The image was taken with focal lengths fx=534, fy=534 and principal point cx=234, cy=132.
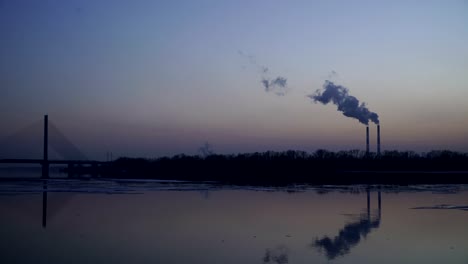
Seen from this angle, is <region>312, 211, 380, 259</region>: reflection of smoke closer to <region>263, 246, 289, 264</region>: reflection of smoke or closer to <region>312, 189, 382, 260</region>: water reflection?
<region>312, 189, 382, 260</region>: water reflection

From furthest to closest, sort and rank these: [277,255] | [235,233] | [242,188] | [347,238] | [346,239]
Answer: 1. [242,188]
2. [235,233]
3. [347,238]
4. [346,239]
5. [277,255]

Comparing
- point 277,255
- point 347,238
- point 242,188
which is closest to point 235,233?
point 347,238

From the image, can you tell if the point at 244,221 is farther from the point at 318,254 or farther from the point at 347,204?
the point at 347,204

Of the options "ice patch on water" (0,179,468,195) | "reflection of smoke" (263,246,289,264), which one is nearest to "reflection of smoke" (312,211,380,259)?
"reflection of smoke" (263,246,289,264)

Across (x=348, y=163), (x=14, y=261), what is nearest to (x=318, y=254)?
(x=14, y=261)

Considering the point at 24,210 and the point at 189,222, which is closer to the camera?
the point at 189,222

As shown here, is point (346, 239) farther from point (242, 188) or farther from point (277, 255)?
point (242, 188)

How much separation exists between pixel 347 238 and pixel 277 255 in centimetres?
280

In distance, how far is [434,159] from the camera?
89.2m

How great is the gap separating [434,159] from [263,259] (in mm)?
85887

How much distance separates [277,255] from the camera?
408 inches

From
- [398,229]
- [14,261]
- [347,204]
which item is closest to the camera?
[14,261]

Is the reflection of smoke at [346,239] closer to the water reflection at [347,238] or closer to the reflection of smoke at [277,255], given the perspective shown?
the water reflection at [347,238]

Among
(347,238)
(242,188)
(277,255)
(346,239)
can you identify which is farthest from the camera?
(242,188)
